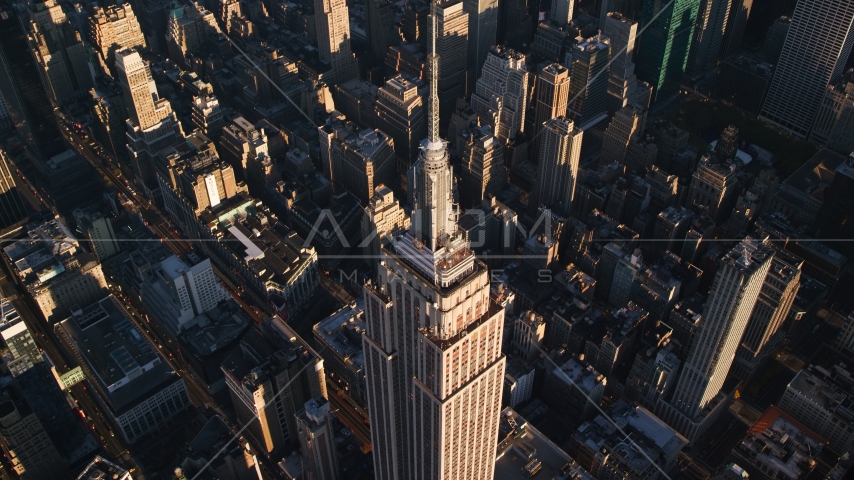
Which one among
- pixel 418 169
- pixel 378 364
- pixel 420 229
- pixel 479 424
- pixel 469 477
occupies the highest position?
pixel 418 169

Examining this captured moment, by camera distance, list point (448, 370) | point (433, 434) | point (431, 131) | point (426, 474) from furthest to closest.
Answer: point (426, 474), point (433, 434), point (448, 370), point (431, 131)

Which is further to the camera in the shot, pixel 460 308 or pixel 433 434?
pixel 433 434

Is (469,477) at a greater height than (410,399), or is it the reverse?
(410,399)

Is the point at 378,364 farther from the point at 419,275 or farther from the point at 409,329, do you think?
the point at 419,275

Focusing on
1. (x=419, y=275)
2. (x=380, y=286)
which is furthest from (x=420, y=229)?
(x=380, y=286)

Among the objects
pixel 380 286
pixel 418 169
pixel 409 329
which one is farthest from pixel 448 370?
pixel 418 169

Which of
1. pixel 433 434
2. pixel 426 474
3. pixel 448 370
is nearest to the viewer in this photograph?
pixel 448 370
